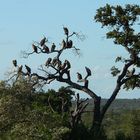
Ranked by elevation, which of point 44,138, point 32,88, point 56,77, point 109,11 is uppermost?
point 109,11

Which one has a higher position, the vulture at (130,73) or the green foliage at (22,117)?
the vulture at (130,73)

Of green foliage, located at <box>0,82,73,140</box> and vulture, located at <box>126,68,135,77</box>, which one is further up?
vulture, located at <box>126,68,135,77</box>

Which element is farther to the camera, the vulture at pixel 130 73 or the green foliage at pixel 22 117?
the vulture at pixel 130 73

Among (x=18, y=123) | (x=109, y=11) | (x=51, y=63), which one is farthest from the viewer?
(x=109, y=11)

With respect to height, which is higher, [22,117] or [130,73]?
[130,73]

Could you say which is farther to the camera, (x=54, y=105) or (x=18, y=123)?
(x=54, y=105)

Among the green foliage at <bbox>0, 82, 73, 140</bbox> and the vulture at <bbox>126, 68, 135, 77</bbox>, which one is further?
the vulture at <bbox>126, 68, 135, 77</bbox>

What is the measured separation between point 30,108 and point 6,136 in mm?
1784

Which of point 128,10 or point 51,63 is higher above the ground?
point 128,10

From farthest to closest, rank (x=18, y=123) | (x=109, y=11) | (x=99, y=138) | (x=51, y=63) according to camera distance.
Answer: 1. (x=109, y=11)
2. (x=51, y=63)
3. (x=99, y=138)
4. (x=18, y=123)

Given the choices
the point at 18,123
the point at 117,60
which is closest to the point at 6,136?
the point at 18,123

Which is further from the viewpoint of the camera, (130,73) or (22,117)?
(130,73)

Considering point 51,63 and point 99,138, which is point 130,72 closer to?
point 51,63

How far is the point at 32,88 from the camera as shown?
28.5m
